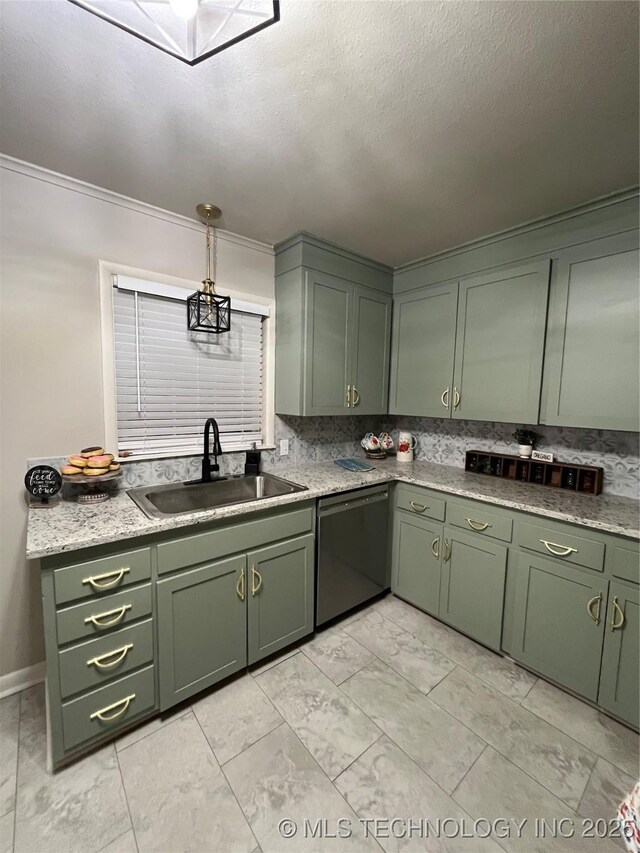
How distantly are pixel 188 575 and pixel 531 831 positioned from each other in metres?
1.53

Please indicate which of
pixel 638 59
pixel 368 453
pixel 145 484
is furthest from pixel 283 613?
pixel 638 59

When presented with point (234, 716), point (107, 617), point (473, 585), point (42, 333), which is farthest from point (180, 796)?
point (42, 333)

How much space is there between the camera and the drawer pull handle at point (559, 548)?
65.1 inches

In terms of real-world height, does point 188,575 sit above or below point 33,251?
below

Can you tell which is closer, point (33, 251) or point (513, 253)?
point (33, 251)

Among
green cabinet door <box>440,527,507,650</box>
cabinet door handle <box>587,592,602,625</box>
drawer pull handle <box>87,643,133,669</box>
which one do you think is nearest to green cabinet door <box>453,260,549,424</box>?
green cabinet door <box>440,527,507,650</box>

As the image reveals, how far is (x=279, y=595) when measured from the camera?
186 cm

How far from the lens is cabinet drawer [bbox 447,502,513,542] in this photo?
1.88 m

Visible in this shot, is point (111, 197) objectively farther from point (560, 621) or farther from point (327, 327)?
point (560, 621)

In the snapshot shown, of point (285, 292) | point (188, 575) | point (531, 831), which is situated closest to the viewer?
point (531, 831)

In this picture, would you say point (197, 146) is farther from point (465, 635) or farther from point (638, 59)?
point (465, 635)

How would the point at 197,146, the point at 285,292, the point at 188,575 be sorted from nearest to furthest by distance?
the point at 197,146 < the point at 188,575 < the point at 285,292

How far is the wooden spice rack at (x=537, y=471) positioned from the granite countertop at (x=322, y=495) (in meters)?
0.07

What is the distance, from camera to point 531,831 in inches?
47.1
